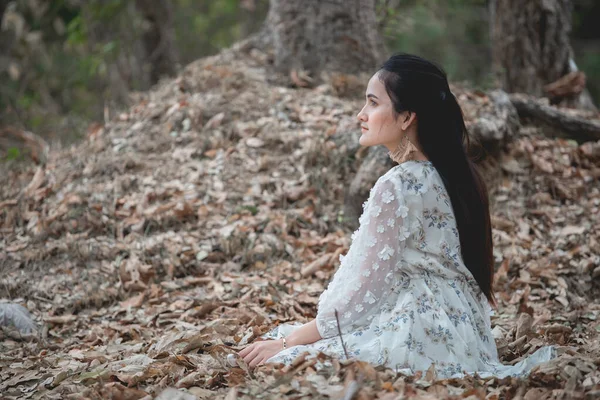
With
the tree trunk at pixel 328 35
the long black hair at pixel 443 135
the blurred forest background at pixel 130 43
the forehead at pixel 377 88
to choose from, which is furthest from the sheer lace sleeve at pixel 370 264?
the blurred forest background at pixel 130 43

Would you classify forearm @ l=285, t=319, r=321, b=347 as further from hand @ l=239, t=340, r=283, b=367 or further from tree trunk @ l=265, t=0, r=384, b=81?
tree trunk @ l=265, t=0, r=384, b=81

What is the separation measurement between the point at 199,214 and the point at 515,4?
3.97 meters

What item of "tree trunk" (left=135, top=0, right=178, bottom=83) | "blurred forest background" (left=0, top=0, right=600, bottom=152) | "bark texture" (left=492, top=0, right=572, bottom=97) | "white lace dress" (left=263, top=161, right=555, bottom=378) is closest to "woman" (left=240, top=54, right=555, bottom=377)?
"white lace dress" (left=263, top=161, right=555, bottom=378)

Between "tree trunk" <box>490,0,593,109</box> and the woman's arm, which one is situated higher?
"tree trunk" <box>490,0,593,109</box>

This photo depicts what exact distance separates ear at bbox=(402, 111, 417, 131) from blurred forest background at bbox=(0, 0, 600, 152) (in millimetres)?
3757

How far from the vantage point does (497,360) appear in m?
2.64

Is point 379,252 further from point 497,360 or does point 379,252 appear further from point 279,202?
point 279,202

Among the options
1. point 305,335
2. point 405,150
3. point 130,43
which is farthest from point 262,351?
point 130,43

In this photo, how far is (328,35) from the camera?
5777mm

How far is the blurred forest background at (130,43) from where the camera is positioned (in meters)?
8.79

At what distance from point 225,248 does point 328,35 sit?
2483 millimetres

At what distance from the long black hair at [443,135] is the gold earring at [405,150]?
5 cm

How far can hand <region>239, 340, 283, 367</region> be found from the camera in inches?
102

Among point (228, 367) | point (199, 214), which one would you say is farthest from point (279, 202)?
point (228, 367)
